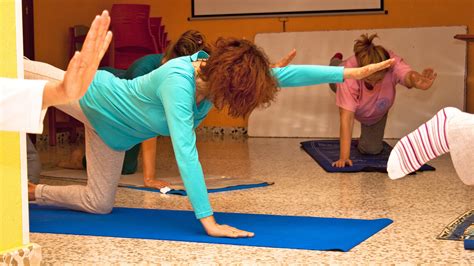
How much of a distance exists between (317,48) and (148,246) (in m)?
4.67

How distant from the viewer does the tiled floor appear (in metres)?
2.23

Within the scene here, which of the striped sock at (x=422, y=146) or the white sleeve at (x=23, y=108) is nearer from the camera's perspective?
the white sleeve at (x=23, y=108)

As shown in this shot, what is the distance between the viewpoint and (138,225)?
2.75 m

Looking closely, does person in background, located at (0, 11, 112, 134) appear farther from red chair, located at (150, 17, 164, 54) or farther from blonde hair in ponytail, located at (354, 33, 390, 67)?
red chair, located at (150, 17, 164, 54)

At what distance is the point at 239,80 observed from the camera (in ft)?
7.88

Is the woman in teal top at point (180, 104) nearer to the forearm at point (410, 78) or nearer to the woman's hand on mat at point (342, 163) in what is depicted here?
the forearm at point (410, 78)

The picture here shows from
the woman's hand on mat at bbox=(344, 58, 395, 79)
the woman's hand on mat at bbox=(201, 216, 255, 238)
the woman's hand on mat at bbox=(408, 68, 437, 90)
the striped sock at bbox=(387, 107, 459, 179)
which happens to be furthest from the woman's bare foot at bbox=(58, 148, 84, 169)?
the striped sock at bbox=(387, 107, 459, 179)

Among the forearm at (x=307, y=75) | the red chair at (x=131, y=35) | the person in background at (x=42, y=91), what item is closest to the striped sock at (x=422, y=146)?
the forearm at (x=307, y=75)

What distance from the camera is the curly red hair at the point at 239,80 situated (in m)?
2.41

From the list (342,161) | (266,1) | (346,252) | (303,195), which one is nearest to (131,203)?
(303,195)

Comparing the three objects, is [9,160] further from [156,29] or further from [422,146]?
[156,29]

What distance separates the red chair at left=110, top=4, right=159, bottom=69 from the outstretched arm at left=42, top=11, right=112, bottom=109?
4521mm

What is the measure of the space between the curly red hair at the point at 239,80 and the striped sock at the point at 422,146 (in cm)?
46

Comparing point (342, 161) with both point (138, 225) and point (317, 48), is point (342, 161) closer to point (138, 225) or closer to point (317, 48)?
point (138, 225)
